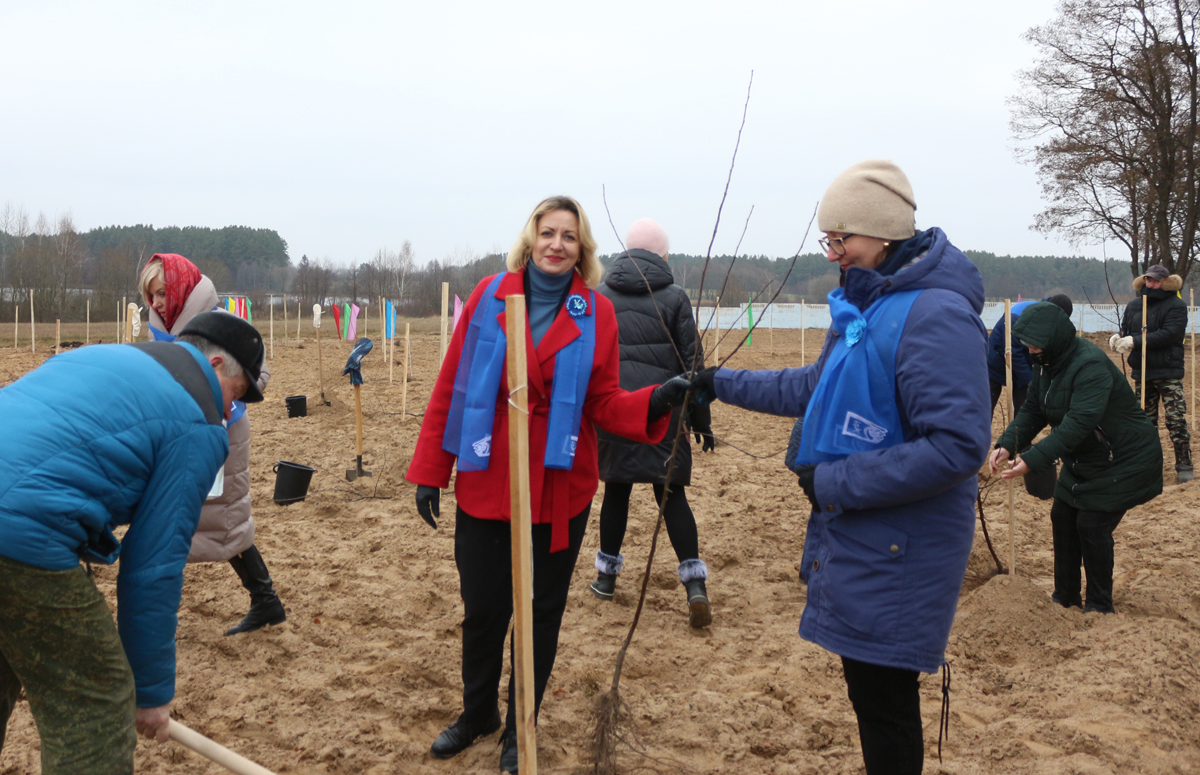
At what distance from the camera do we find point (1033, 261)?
55000 mm

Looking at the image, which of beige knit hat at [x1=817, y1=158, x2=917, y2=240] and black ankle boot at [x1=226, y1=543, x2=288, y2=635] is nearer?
beige knit hat at [x1=817, y1=158, x2=917, y2=240]

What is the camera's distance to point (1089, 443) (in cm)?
367

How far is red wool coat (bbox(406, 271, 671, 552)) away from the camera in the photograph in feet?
7.59

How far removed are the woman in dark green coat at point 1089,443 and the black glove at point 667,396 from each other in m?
2.03

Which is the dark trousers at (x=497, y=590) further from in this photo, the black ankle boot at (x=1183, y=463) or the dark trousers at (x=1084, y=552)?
the black ankle boot at (x=1183, y=463)

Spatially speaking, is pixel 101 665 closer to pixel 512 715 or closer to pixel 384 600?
pixel 512 715

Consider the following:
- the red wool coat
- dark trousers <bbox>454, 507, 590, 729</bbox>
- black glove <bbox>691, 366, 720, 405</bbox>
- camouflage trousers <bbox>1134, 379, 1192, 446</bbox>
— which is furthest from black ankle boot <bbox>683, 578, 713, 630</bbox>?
camouflage trousers <bbox>1134, 379, 1192, 446</bbox>

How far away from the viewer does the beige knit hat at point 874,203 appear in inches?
70.9

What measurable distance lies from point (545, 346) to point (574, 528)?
584 millimetres

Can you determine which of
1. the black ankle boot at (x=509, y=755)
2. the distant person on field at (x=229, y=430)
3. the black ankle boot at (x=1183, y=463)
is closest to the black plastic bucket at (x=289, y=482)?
the distant person on field at (x=229, y=430)

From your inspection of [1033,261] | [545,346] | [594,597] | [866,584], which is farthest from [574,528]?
[1033,261]

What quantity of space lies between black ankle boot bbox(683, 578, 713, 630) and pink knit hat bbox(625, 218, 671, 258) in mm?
1547

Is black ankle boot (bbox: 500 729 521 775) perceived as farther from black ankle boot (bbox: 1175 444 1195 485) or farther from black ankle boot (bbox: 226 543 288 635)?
black ankle boot (bbox: 1175 444 1195 485)

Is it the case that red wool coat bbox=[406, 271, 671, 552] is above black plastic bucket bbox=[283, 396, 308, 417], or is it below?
above
